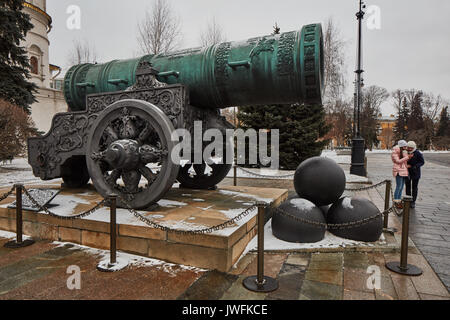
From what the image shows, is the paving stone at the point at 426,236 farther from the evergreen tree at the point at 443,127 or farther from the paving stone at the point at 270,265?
the evergreen tree at the point at 443,127

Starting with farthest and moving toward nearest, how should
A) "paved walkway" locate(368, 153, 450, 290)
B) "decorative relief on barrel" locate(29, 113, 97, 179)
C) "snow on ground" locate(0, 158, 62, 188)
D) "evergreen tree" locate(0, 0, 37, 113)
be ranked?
"evergreen tree" locate(0, 0, 37, 113) → "snow on ground" locate(0, 158, 62, 188) → "decorative relief on barrel" locate(29, 113, 97, 179) → "paved walkway" locate(368, 153, 450, 290)

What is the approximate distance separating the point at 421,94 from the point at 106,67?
203 ft

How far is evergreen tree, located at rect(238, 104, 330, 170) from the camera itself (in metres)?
12.7

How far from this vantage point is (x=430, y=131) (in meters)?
46.5

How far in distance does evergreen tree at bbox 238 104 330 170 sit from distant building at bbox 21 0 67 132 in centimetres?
2155

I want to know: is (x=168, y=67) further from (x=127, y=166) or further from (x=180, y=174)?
(x=180, y=174)

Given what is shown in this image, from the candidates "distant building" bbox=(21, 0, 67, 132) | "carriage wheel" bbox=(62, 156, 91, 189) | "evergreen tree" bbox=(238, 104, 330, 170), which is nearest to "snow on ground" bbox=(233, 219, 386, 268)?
"carriage wheel" bbox=(62, 156, 91, 189)

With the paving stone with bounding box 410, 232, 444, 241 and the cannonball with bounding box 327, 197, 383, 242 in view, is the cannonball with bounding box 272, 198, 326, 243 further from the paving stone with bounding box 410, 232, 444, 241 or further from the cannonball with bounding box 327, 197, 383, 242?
the paving stone with bounding box 410, 232, 444, 241

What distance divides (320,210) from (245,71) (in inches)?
76.7

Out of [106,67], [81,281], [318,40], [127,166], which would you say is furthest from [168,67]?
[81,281]

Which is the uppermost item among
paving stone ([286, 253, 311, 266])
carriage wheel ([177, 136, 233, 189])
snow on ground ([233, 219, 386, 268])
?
carriage wheel ([177, 136, 233, 189])

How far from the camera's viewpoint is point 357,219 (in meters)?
3.64

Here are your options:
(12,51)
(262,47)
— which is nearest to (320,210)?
(262,47)

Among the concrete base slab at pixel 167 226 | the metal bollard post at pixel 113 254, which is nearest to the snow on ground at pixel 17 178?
the concrete base slab at pixel 167 226
